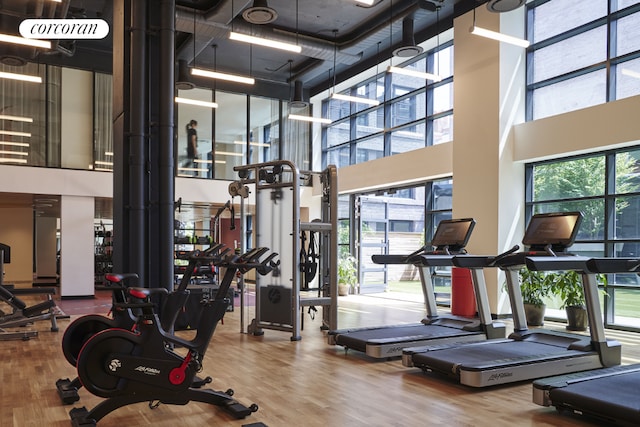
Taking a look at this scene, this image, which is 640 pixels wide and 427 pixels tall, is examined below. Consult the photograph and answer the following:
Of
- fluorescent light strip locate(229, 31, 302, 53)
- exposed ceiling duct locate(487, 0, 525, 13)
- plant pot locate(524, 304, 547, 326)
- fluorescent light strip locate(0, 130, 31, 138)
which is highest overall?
exposed ceiling duct locate(487, 0, 525, 13)

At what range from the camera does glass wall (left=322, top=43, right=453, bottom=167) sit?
34.7 ft

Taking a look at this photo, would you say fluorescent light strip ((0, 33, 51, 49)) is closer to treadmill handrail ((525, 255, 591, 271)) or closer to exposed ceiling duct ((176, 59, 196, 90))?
exposed ceiling duct ((176, 59, 196, 90))

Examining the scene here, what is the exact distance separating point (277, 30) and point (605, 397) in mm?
8978

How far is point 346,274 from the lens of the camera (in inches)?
495

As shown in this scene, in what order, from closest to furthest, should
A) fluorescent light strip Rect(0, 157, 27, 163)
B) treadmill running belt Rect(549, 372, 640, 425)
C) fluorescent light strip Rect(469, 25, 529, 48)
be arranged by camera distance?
1. treadmill running belt Rect(549, 372, 640, 425)
2. fluorescent light strip Rect(469, 25, 529, 48)
3. fluorescent light strip Rect(0, 157, 27, 163)

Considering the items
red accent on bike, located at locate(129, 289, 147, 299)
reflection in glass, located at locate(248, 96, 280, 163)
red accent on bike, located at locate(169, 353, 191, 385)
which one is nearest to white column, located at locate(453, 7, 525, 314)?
red accent on bike, located at locate(169, 353, 191, 385)

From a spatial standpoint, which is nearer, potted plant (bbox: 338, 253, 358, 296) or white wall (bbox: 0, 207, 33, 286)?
potted plant (bbox: 338, 253, 358, 296)

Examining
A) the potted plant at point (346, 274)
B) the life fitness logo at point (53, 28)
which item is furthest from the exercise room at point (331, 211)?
the potted plant at point (346, 274)

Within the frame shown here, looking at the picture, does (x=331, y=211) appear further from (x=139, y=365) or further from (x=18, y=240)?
(x=18, y=240)

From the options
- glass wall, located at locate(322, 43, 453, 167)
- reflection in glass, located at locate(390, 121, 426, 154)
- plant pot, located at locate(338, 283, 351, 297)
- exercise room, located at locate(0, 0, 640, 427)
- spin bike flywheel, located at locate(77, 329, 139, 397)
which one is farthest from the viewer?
plant pot, located at locate(338, 283, 351, 297)

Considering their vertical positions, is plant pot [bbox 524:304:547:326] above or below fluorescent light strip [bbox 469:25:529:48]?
below

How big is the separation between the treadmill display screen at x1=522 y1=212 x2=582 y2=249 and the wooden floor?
1437 mm

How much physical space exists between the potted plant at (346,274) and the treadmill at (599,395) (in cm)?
844

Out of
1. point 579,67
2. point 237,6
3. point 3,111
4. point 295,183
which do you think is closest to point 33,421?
point 295,183
